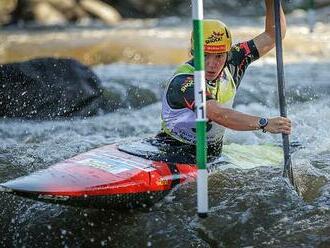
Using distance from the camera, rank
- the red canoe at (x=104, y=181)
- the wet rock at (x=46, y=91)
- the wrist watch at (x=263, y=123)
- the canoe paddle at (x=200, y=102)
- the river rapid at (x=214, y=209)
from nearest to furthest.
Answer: the canoe paddle at (x=200, y=102) → the red canoe at (x=104, y=181) → the river rapid at (x=214, y=209) → the wrist watch at (x=263, y=123) → the wet rock at (x=46, y=91)

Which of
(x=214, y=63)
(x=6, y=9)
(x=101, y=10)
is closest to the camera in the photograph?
(x=214, y=63)

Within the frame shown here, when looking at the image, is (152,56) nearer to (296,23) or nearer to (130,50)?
(130,50)

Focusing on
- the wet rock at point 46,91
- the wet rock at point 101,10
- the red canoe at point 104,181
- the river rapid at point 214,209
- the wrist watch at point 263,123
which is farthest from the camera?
the wet rock at point 101,10

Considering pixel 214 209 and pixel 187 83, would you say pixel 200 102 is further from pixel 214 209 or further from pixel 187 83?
pixel 214 209

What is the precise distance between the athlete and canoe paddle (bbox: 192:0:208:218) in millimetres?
634

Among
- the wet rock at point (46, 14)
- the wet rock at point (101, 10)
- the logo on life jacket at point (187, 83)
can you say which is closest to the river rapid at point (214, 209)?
the logo on life jacket at point (187, 83)

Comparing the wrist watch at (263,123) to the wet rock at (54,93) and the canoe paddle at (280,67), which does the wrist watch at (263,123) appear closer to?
the canoe paddle at (280,67)

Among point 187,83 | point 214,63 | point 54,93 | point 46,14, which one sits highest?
point 46,14

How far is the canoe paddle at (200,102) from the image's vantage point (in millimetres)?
3742

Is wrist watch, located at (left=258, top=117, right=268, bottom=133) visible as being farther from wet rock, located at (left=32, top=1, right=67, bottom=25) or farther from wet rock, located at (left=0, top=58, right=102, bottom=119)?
wet rock, located at (left=32, top=1, right=67, bottom=25)

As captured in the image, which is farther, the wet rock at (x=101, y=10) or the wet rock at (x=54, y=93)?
the wet rock at (x=101, y=10)

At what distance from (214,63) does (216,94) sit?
312 millimetres

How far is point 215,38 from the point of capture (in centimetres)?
461

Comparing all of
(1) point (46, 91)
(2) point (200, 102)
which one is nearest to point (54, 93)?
(1) point (46, 91)
